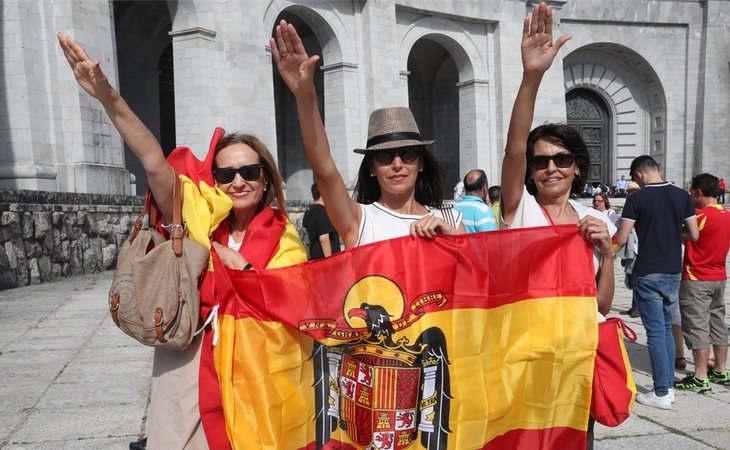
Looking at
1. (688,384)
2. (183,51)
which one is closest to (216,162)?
(688,384)

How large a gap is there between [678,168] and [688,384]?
27.3 metres

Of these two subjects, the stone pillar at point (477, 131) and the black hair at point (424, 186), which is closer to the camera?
the black hair at point (424, 186)

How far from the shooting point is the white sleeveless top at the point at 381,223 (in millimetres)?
2877

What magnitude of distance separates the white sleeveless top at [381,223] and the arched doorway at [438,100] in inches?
1050

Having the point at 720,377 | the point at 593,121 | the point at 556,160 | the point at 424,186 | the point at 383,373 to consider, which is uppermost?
the point at 593,121

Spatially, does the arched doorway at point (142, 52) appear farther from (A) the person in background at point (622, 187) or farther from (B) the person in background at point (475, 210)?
(A) the person in background at point (622, 187)

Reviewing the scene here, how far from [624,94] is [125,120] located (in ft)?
103

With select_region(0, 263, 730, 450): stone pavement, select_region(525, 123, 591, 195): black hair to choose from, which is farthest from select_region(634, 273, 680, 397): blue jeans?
select_region(525, 123, 591, 195): black hair

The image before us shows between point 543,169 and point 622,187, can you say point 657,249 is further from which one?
point 622,187

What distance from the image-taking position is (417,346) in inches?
107

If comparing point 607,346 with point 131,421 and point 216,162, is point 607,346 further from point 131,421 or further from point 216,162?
point 131,421

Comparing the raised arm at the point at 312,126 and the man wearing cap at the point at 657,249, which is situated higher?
the raised arm at the point at 312,126

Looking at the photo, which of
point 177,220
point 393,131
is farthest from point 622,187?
point 177,220

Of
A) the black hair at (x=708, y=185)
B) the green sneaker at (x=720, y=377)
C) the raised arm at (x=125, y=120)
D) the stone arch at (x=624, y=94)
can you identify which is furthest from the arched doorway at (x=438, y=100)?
the raised arm at (x=125, y=120)
